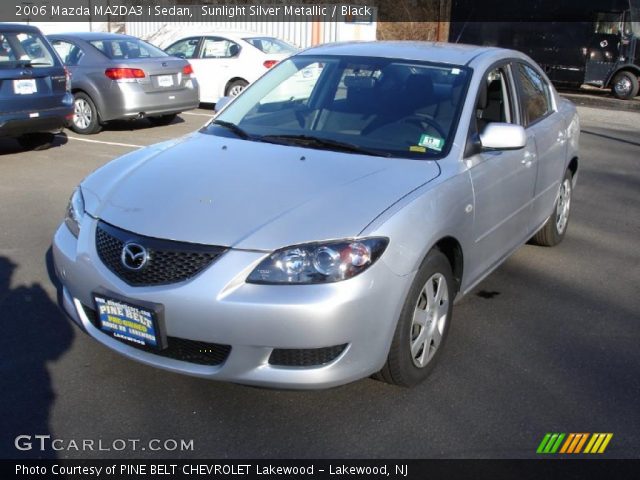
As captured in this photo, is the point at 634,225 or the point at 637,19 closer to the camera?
the point at 634,225

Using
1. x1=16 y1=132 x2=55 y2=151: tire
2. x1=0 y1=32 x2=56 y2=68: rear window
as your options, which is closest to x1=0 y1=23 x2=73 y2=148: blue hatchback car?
x1=0 y1=32 x2=56 y2=68: rear window

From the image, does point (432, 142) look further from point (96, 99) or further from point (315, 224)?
point (96, 99)

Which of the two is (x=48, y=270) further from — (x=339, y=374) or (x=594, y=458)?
(x=594, y=458)

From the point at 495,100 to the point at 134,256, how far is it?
275 cm

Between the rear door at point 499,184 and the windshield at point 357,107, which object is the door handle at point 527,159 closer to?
the rear door at point 499,184

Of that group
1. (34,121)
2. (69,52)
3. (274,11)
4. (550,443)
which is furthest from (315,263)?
(274,11)

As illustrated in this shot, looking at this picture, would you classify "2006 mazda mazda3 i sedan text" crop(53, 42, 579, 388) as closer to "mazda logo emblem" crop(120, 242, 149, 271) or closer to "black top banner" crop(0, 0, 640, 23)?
"mazda logo emblem" crop(120, 242, 149, 271)

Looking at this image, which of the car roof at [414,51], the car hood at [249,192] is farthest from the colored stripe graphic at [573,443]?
the car roof at [414,51]

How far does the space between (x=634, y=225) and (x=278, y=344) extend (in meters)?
5.24

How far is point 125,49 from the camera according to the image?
1153cm

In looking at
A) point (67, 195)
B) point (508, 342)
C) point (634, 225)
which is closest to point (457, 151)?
point (508, 342)

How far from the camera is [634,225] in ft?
23.3

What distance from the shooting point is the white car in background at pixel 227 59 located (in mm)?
13578

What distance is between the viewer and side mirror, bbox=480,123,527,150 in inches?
161
